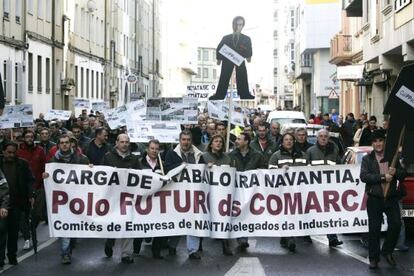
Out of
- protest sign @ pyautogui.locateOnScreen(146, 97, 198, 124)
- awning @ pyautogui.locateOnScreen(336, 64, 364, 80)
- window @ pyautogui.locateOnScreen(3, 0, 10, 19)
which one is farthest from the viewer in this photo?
awning @ pyautogui.locateOnScreen(336, 64, 364, 80)

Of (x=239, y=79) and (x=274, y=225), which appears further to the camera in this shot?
(x=239, y=79)

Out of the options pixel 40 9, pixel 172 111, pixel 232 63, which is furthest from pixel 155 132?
pixel 40 9

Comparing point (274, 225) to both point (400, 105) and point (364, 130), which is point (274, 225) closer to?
point (400, 105)

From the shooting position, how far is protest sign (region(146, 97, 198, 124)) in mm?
20062

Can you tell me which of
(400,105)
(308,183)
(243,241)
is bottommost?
(243,241)

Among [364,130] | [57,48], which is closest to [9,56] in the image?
[57,48]

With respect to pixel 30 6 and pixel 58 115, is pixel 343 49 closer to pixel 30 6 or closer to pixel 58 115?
pixel 30 6

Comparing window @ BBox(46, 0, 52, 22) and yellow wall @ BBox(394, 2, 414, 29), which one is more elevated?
window @ BBox(46, 0, 52, 22)

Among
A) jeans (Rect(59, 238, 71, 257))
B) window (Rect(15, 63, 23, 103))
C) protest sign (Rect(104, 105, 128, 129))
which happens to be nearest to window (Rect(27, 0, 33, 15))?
window (Rect(15, 63, 23, 103))

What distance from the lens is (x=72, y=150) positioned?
41.1 ft

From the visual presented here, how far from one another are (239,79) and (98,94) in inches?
1412

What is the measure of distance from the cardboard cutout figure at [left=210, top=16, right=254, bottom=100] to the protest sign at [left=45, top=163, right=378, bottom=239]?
17.9 ft

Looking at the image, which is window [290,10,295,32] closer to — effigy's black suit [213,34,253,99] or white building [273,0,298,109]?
white building [273,0,298,109]

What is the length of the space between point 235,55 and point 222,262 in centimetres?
674
